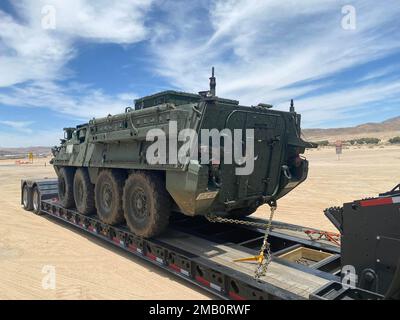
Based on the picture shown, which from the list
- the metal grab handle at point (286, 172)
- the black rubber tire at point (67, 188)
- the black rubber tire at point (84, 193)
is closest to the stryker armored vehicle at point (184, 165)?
the metal grab handle at point (286, 172)

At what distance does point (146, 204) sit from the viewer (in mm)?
6180

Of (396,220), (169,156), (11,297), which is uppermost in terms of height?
(169,156)

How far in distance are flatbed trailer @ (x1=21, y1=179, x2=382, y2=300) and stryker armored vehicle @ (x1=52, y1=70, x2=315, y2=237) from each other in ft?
1.40

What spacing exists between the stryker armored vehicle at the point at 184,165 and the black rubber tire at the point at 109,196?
0.02m

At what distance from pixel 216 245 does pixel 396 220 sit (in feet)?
10.1

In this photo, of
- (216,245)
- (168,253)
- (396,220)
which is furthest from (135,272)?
(396,220)

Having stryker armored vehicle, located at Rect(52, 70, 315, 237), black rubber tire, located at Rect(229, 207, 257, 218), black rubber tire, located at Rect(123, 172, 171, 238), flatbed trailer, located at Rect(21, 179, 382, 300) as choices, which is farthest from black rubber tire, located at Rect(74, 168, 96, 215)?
black rubber tire, located at Rect(229, 207, 257, 218)

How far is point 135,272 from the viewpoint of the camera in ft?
19.5

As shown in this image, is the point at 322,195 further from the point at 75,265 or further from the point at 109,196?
the point at 75,265

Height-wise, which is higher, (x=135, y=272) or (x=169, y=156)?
(x=169, y=156)

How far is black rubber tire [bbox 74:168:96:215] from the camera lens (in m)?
8.37
